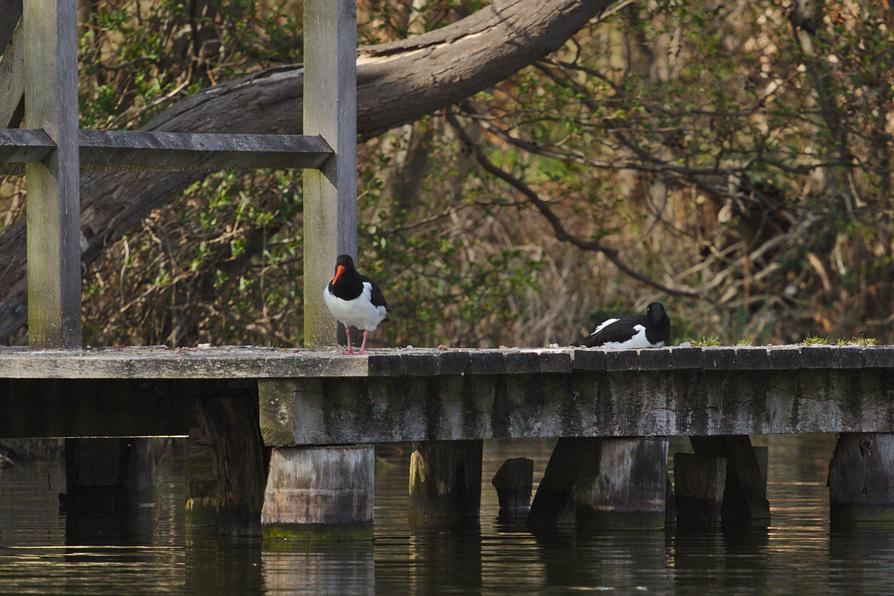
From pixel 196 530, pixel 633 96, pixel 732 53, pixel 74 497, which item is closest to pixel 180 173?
pixel 74 497

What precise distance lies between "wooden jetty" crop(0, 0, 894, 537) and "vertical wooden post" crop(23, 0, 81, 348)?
0.04ft

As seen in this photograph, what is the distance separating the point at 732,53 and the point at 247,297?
708cm

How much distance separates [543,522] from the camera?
44.8 feet

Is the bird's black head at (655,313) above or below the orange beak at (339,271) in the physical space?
below

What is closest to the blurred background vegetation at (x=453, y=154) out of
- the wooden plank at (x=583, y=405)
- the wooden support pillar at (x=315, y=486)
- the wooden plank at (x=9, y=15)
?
the wooden plank at (x=9, y=15)

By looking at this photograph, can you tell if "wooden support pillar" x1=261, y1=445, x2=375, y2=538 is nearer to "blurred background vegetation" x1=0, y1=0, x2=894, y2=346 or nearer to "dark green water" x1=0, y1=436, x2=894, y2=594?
"dark green water" x1=0, y1=436, x2=894, y2=594

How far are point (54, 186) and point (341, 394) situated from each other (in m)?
2.85

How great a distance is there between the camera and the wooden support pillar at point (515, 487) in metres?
14.8

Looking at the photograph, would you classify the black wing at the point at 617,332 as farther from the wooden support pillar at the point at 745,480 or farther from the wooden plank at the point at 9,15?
the wooden plank at the point at 9,15

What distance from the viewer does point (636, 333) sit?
13.3m

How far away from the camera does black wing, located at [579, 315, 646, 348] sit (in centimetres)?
1338

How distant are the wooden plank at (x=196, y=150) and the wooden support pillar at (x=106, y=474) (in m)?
3.31

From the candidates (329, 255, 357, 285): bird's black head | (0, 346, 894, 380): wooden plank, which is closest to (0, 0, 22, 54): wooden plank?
(0, 346, 894, 380): wooden plank

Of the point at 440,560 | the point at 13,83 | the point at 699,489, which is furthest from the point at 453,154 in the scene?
the point at 440,560
